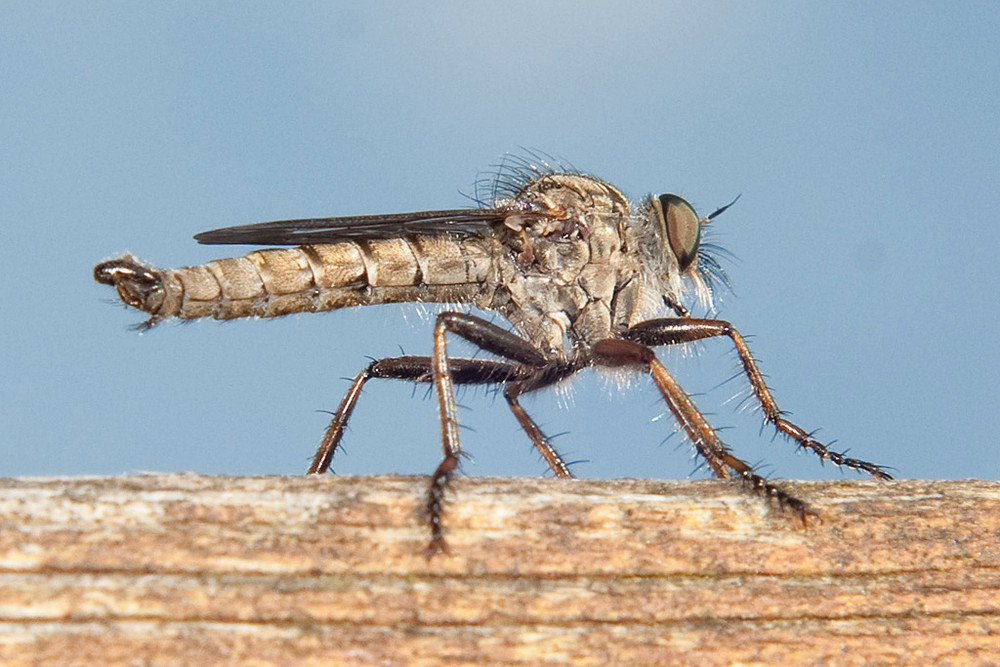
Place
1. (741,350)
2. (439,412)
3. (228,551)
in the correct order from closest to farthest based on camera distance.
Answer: (228,551) < (439,412) < (741,350)

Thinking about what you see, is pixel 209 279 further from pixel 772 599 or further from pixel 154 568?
pixel 772 599

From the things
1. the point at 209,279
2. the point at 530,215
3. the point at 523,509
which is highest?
the point at 530,215

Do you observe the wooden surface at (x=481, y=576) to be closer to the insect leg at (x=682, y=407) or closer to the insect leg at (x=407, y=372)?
the insect leg at (x=682, y=407)

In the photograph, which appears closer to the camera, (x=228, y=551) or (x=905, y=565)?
(x=228, y=551)

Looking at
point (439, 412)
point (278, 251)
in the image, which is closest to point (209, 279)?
point (278, 251)

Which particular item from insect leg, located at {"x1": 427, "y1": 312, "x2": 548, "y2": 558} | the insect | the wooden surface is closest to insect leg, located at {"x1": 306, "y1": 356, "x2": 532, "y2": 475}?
the insect

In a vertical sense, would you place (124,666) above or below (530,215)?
below

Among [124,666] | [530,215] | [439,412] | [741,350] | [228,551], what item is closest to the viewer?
[124,666]

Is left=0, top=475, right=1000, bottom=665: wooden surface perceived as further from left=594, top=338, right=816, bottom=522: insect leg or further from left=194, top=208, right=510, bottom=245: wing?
left=194, top=208, right=510, bottom=245: wing
